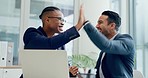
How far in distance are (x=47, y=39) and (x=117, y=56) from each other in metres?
0.53

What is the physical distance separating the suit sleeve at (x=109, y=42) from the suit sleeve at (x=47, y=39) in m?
0.15

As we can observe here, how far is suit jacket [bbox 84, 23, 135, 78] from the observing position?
1.39 meters

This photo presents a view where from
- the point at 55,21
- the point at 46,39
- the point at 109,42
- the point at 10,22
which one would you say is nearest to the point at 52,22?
the point at 55,21

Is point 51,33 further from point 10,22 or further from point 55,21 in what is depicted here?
point 10,22

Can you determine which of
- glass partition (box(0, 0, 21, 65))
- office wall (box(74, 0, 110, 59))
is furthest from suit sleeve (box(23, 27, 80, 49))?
office wall (box(74, 0, 110, 59))

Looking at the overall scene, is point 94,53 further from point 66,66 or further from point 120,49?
point 66,66

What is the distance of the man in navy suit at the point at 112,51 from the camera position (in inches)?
54.7

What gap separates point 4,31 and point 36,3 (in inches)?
33.2

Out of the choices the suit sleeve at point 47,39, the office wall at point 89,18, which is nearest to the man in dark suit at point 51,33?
the suit sleeve at point 47,39

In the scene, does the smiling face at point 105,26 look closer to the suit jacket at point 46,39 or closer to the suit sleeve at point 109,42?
the suit sleeve at point 109,42

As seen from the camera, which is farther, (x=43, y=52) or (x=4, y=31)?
(x=4, y=31)

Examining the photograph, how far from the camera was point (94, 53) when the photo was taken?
4480 mm

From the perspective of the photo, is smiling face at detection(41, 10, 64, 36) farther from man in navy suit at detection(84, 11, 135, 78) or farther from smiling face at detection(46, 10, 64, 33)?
man in navy suit at detection(84, 11, 135, 78)

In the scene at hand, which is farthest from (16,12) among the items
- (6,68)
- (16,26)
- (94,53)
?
(94,53)
